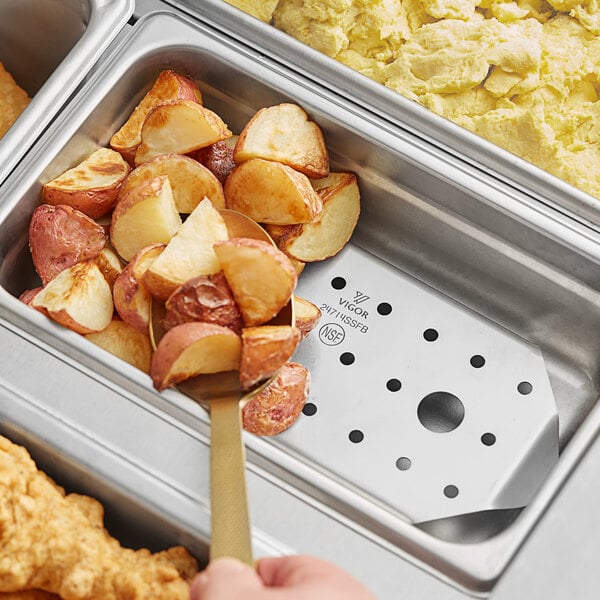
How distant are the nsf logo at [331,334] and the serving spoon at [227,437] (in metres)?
0.20

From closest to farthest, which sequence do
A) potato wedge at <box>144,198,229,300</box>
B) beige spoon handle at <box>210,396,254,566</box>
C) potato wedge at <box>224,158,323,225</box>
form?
beige spoon handle at <box>210,396,254,566</box> < potato wedge at <box>144,198,229,300</box> < potato wedge at <box>224,158,323,225</box>

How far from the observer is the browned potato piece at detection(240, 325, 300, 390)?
1.17 m

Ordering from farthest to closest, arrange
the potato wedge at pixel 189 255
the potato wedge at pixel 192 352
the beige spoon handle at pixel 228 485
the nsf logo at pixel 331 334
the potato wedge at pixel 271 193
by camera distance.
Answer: the nsf logo at pixel 331 334, the potato wedge at pixel 271 193, the potato wedge at pixel 189 255, the potato wedge at pixel 192 352, the beige spoon handle at pixel 228 485

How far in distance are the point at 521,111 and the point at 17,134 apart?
835 millimetres

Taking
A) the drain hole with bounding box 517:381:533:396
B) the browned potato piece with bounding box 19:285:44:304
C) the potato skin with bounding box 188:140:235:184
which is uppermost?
the potato skin with bounding box 188:140:235:184

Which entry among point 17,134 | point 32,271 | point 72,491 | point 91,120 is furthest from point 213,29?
point 72,491

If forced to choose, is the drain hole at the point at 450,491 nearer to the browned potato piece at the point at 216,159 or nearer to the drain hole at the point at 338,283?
the drain hole at the point at 338,283

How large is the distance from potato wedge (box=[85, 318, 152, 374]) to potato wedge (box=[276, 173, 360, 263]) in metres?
0.28

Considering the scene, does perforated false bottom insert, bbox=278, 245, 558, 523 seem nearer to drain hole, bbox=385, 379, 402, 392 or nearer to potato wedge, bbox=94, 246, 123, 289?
drain hole, bbox=385, 379, 402, 392

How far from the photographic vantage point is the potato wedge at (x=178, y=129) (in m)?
1.37

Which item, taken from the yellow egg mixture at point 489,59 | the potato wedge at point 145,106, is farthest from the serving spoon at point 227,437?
the yellow egg mixture at point 489,59

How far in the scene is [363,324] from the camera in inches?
57.9

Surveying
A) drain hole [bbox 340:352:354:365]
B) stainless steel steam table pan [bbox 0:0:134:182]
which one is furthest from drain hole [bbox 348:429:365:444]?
stainless steel steam table pan [bbox 0:0:134:182]

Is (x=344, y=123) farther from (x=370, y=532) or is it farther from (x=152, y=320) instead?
(x=370, y=532)
